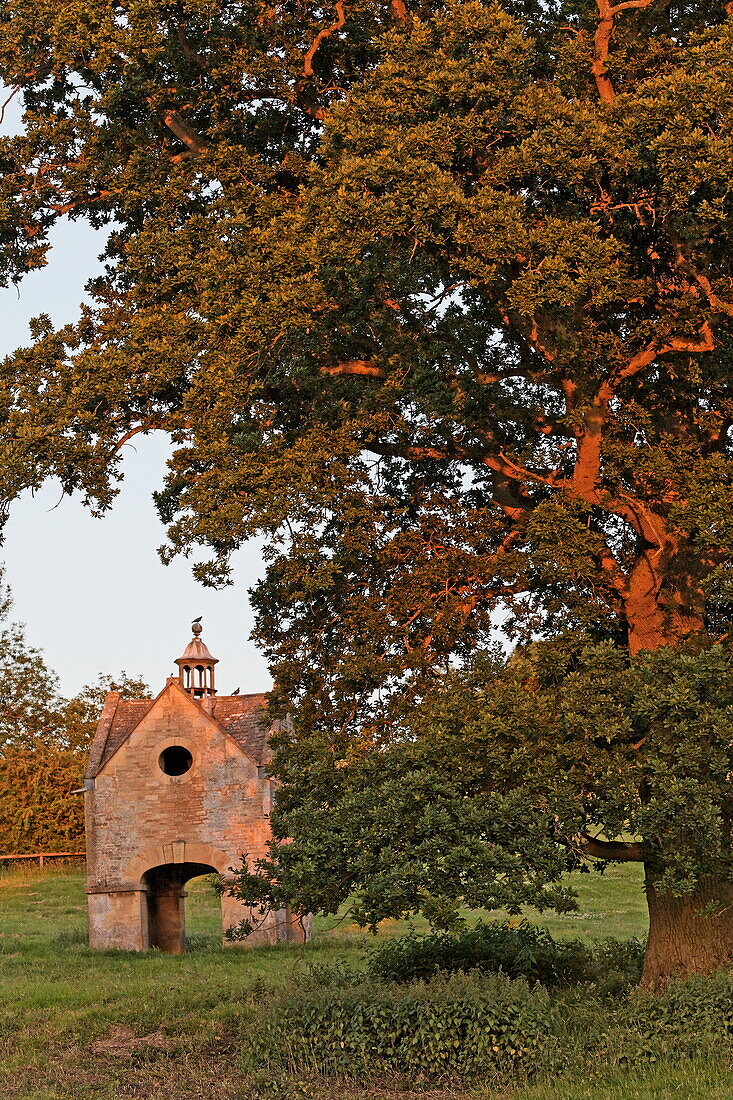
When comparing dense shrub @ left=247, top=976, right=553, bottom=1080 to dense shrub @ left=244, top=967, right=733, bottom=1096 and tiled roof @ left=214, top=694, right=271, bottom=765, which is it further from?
tiled roof @ left=214, top=694, right=271, bottom=765

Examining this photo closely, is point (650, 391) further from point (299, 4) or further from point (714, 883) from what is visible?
point (299, 4)

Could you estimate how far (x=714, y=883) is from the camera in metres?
14.0

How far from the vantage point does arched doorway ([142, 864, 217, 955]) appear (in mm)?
30531

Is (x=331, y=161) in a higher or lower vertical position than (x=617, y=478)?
higher

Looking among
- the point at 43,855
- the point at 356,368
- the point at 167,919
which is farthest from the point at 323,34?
the point at 43,855

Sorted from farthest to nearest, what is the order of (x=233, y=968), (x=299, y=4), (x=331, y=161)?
(x=233, y=968) → (x=299, y=4) → (x=331, y=161)

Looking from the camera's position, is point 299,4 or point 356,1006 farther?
point 299,4

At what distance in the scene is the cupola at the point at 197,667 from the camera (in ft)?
108

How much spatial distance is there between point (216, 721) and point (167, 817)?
9.17ft

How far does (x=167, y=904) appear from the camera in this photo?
31.1 meters

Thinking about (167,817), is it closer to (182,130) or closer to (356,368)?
(356,368)

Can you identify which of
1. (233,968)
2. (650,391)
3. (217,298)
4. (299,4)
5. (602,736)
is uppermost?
(299,4)

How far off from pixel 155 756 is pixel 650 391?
19.3 metres

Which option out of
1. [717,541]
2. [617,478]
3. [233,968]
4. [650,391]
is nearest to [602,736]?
[717,541]
